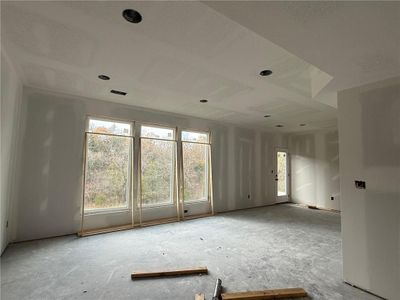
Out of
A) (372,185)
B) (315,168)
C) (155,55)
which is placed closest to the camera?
(372,185)

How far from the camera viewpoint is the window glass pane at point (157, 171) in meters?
4.78

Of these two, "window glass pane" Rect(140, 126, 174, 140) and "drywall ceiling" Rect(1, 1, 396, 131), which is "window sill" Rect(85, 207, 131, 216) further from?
"drywall ceiling" Rect(1, 1, 396, 131)

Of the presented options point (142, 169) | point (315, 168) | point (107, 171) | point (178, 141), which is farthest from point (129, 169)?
point (315, 168)

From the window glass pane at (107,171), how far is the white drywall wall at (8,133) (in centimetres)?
110

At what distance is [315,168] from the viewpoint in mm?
7102

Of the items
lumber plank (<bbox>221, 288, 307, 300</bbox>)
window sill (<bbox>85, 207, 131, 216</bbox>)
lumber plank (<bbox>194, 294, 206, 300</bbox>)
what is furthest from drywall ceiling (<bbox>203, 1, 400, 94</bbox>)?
window sill (<bbox>85, 207, 131, 216</bbox>)

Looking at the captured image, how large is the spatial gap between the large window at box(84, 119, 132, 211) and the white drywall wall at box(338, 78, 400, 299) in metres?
3.88

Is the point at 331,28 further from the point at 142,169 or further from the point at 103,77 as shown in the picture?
the point at 142,169

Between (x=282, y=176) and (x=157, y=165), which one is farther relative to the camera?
(x=282, y=176)

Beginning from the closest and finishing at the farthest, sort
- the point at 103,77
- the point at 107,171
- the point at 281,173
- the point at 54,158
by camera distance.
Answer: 1. the point at 103,77
2. the point at 54,158
3. the point at 107,171
4. the point at 281,173

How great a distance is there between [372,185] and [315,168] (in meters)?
5.28

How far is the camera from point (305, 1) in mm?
1271

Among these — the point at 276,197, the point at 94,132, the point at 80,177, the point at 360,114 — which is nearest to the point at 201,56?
the point at 360,114

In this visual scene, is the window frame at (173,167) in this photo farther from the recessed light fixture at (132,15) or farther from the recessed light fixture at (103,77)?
the recessed light fixture at (132,15)
